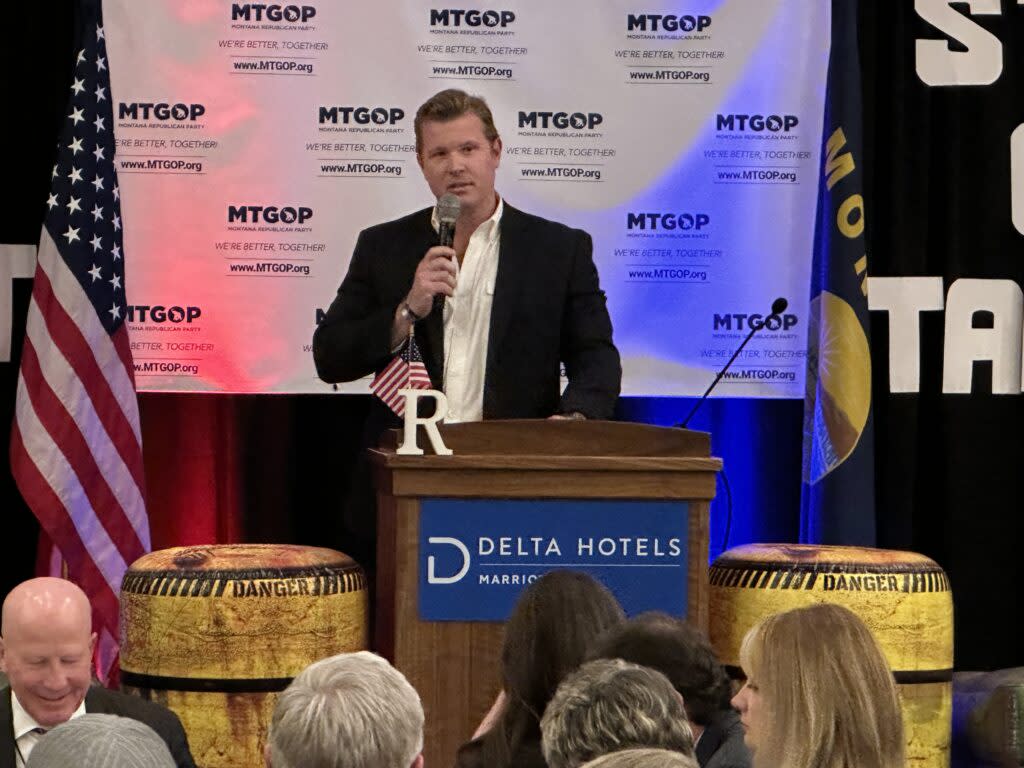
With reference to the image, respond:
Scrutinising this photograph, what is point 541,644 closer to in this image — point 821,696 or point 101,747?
point 821,696

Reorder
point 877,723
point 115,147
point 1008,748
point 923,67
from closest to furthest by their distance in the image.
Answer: point 877,723 → point 1008,748 → point 115,147 → point 923,67

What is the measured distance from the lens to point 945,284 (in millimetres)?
6461

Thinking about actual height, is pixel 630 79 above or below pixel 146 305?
above

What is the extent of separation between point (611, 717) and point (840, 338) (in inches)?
151

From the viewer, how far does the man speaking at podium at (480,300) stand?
498 cm

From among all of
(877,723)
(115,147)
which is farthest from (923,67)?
(877,723)

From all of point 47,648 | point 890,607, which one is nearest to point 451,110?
point 890,607

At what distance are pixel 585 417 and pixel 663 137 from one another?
180 cm

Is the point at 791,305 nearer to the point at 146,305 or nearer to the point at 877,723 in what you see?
the point at 146,305

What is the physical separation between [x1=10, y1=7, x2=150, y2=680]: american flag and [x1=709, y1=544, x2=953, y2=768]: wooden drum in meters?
2.22

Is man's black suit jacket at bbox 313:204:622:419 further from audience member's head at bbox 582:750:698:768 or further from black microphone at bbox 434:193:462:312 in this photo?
audience member's head at bbox 582:750:698:768

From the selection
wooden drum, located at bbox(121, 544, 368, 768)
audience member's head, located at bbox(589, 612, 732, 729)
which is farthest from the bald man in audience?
audience member's head, located at bbox(589, 612, 732, 729)

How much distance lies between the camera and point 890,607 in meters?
4.59

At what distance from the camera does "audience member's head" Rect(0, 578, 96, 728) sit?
351cm
